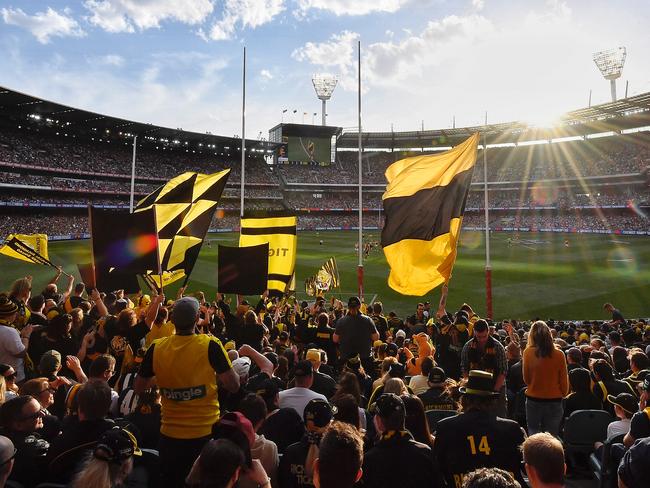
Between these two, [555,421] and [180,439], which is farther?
[555,421]

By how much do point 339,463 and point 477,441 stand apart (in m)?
1.40

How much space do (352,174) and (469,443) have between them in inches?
3971

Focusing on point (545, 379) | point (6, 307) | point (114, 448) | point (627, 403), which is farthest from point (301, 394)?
point (6, 307)

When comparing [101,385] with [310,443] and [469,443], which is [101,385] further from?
[469,443]

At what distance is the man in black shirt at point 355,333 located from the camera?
7.54 metres

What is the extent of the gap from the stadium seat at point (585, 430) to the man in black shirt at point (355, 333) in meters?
3.07

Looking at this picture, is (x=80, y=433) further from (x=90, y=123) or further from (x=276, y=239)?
(x=90, y=123)

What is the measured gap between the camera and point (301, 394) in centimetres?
460

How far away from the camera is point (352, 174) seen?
10250cm

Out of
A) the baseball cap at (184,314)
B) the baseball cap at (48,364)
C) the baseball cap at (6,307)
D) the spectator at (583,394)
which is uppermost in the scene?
the baseball cap at (184,314)

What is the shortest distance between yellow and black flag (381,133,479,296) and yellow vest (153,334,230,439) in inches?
233

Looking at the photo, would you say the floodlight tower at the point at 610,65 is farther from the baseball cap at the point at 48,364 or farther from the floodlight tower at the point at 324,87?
the baseball cap at the point at 48,364

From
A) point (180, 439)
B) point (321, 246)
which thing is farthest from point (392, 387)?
point (321, 246)

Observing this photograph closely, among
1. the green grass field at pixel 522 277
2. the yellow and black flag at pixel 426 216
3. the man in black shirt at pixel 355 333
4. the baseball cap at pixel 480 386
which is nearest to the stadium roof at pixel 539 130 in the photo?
the green grass field at pixel 522 277
